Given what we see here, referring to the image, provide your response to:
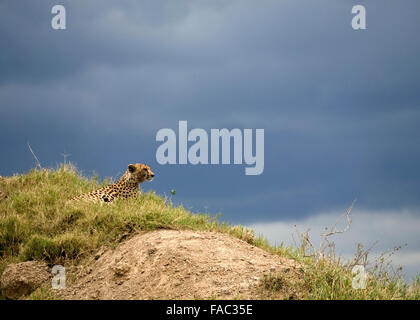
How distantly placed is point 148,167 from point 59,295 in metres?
4.60

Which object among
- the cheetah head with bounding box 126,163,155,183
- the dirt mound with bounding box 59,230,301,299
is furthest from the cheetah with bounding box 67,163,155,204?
the dirt mound with bounding box 59,230,301,299

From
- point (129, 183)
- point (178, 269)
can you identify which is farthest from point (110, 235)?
point (129, 183)

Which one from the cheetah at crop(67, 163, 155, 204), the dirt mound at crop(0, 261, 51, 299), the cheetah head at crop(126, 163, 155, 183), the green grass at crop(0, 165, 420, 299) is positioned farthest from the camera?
the cheetah head at crop(126, 163, 155, 183)

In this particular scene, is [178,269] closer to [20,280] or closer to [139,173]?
[20,280]

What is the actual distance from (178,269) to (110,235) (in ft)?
7.51

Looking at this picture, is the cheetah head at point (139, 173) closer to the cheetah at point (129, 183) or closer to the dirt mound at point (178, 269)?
the cheetah at point (129, 183)

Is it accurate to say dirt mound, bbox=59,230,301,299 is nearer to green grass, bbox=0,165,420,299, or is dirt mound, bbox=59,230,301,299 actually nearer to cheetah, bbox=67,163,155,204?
green grass, bbox=0,165,420,299

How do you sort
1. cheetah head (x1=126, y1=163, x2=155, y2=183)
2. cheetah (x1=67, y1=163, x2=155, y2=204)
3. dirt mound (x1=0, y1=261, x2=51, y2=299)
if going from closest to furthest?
dirt mound (x1=0, y1=261, x2=51, y2=299), cheetah (x1=67, y1=163, x2=155, y2=204), cheetah head (x1=126, y1=163, x2=155, y2=183)

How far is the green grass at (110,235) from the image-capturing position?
7.26 metres

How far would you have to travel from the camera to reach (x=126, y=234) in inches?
378

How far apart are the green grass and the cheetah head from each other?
1.32 ft

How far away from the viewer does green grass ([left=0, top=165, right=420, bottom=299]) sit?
726 centimetres

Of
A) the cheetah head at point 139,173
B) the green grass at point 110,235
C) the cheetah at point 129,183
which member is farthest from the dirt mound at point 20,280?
the cheetah head at point 139,173

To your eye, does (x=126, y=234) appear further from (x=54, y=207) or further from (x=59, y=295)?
(x=54, y=207)
